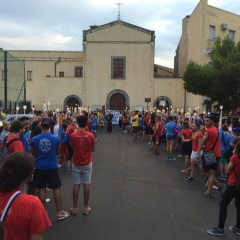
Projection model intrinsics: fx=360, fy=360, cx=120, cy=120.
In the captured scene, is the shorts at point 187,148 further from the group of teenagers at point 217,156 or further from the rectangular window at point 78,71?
the rectangular window at point 78,71

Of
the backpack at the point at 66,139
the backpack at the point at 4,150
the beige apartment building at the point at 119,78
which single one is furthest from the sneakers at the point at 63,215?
the beige apartment building at the point at 119,78

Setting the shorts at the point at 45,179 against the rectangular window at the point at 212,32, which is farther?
the rectangular window at the point at 212,32

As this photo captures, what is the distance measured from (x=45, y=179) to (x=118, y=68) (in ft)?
109

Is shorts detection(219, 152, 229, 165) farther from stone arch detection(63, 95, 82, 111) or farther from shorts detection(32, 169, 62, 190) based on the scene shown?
stone arch detection(63, 95, 82, 111)

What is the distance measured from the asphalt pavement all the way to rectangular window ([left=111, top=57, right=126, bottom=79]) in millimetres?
28154

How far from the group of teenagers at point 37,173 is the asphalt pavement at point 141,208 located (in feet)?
1.63

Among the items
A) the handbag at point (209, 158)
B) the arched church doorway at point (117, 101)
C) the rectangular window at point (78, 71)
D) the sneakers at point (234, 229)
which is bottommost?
the sneakers at point (234, 229)

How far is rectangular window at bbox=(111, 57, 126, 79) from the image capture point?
38.6m

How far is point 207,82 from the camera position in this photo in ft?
83.1

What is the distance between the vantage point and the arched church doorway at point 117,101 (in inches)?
1547

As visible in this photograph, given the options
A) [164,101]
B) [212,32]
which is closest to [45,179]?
[212,32]

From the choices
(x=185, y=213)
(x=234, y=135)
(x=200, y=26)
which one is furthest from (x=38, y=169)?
(x=200, y=26)

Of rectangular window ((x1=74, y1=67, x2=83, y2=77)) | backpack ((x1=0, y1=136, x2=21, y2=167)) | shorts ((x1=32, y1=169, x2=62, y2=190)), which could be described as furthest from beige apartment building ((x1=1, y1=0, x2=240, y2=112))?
backpack ((x1=0, y1=136, x2=21, y2=167))

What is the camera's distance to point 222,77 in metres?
22.0
